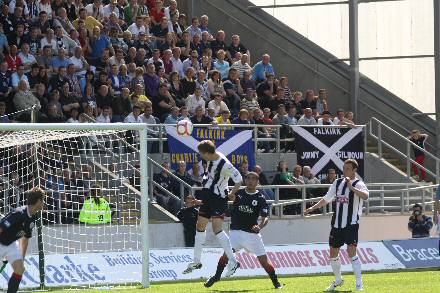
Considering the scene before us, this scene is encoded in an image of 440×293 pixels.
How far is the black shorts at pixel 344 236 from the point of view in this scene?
19266mm

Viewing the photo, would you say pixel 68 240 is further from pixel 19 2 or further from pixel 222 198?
pixel 19 2

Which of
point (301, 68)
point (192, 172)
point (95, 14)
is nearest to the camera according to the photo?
point (192, 172)

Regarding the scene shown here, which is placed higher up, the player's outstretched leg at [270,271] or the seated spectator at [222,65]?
the seated spectator at [222,65]

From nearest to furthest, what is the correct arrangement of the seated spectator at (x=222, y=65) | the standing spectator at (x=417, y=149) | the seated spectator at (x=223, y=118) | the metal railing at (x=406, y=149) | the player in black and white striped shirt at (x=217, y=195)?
the player in black and white striped shirt at (x=217, y=195), the seated spectator at (x=223, y=118), the seated spectator at (x=222, y=65), the metal railing at (x=406, y=149), the standing spectator at (x=417, y=149)

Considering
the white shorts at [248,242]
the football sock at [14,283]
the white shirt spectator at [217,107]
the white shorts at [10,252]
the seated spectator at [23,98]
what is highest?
the seated spectator at [23,98]

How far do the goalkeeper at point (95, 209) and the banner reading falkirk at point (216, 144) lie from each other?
14.1ft

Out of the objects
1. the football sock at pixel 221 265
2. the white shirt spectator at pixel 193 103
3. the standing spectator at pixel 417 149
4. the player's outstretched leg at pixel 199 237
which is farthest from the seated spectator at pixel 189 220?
the standing spectator at pixel 417 149

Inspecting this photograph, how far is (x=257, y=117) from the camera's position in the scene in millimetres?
30047

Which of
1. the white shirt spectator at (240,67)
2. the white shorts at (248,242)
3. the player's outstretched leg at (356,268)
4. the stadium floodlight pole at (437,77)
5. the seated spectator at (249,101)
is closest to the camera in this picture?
the player's outstretched leg at (356,268)

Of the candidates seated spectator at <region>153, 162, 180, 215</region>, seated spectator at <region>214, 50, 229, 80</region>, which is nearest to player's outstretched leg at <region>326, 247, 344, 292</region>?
seated spectator at <region>153, 162, 180, 215</region>

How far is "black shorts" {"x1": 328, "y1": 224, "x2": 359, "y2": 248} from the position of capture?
63.2 ft

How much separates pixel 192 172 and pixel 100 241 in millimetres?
4365

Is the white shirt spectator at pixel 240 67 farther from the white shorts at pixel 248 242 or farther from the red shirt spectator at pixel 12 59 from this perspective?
the white shorts at pixel 248 242

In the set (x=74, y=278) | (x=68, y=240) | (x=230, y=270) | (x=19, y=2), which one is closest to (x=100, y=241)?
(x=68, y=240)
